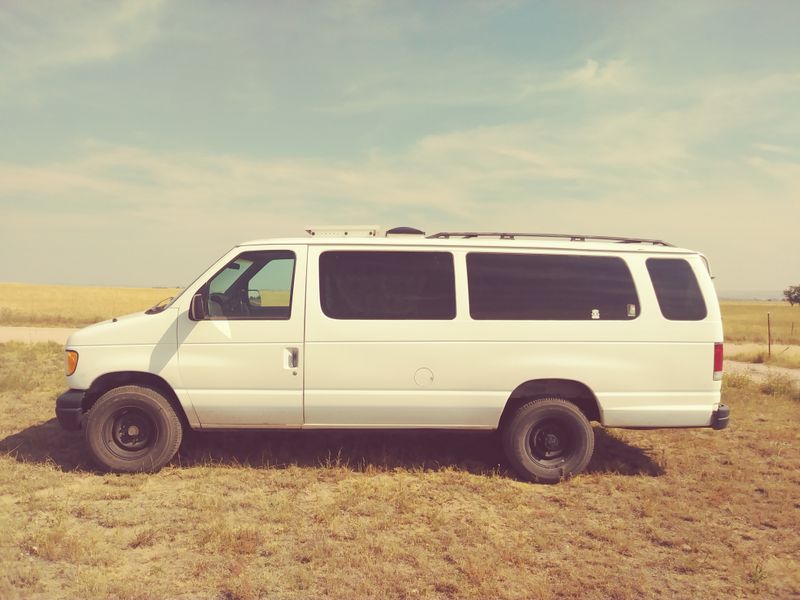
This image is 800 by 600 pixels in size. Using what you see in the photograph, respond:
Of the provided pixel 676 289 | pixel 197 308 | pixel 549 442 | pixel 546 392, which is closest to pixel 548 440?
pixel 549 442

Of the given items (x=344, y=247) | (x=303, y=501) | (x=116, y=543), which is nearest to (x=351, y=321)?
(x=344, y=247)

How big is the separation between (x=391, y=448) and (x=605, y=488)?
2.27m

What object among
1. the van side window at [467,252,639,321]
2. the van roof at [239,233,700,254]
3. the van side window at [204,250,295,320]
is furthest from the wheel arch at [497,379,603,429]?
the van side window at [204,250,295,320]

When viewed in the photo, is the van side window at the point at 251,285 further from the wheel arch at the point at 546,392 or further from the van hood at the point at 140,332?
the wheel arch at the point at 546,392

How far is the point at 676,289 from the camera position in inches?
216

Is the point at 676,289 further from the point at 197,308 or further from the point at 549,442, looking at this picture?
the point at 197,308

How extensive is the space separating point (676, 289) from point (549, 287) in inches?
47.8

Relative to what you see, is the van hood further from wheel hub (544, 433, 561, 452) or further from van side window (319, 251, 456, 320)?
wheel hub (544, 433, 561, 452)

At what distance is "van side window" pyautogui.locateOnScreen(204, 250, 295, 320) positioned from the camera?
5.41m

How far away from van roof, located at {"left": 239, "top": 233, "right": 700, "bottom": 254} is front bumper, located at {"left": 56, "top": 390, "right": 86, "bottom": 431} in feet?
6.90

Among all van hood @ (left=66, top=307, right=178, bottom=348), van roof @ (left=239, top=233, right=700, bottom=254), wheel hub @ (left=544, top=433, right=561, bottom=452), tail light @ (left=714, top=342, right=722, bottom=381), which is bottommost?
wheel hub @ (left=544, top=433, right=561, bottom=452)

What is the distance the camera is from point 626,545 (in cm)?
415

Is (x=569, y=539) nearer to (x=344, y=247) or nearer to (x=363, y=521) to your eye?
(x=363, y=521)

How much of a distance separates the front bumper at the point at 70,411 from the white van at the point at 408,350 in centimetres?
2
